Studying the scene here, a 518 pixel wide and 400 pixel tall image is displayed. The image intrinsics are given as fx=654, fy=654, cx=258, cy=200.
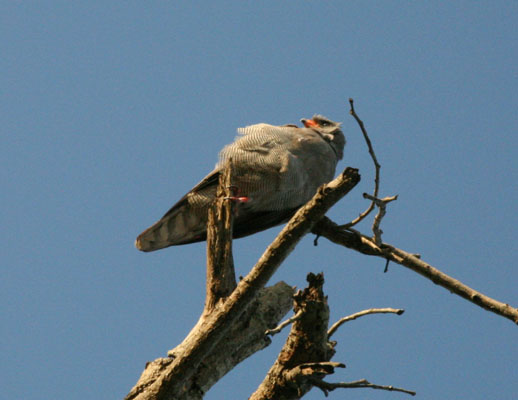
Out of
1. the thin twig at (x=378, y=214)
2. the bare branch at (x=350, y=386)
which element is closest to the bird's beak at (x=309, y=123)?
the thin twig at (x=378, y=214)

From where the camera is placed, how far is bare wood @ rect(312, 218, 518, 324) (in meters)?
5.24

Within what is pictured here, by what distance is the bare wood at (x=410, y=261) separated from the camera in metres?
5.24

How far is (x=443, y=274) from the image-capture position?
18.3ft

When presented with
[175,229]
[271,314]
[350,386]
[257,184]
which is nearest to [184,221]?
[175,229]

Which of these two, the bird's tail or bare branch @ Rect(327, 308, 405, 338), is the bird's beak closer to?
the bird's tail

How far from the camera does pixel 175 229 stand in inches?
289

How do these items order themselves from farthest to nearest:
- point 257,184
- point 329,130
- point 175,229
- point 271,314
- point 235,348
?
1. point 329,130
2. point 175,229
3. point 257,184
4. point 271,314
5. point 235,348

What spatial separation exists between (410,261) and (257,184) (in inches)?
83.1

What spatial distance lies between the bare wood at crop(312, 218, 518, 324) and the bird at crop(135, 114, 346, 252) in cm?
96

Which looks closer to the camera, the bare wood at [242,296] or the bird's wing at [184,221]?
the bare wood at [242,296]

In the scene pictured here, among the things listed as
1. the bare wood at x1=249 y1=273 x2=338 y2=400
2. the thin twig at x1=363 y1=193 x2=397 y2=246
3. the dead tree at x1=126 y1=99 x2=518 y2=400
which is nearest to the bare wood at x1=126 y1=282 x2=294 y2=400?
the dead tree at x1=126 y1=99 x2=518 y2=400

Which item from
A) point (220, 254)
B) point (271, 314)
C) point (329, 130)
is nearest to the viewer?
point (220, 254)

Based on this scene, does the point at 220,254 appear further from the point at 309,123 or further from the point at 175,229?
Result: the point at 309,123

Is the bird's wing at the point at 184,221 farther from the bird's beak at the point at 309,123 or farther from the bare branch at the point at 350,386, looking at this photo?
the bare branch at the point at 350,386
